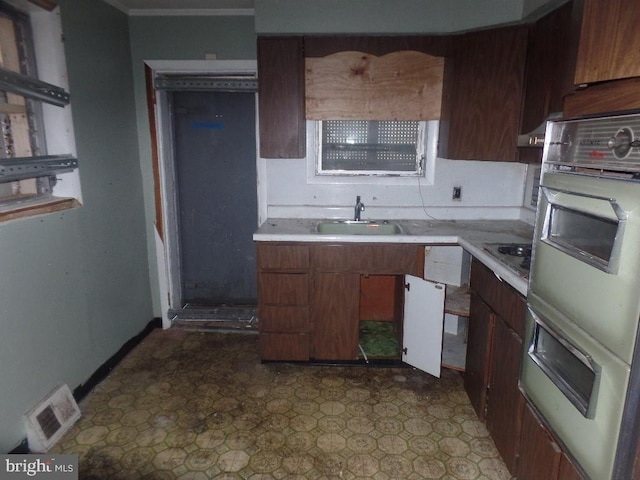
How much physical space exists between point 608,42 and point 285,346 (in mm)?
2296

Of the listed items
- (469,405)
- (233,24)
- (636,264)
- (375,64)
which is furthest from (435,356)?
(233,24)

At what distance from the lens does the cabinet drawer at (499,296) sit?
171 centimetres

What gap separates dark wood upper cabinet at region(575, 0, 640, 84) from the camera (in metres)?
1.08

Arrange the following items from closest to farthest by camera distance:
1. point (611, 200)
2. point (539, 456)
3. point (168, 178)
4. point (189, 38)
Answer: point (611, 200)
point (539, 456)
point (189, 38)
point (168, 178)

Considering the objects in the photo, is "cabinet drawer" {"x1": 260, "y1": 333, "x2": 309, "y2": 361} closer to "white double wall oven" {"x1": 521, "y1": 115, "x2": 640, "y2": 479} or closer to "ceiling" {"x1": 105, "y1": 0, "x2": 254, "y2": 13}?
"white double wall oven" {"x1": 521, "y1": 115, "x2": 640, "y2": 479}

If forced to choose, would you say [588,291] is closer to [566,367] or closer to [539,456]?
[566,367]

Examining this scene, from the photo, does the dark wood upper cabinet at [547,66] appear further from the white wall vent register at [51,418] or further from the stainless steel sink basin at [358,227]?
the white wall vent register at [51,418]

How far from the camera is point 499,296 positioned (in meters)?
1.93

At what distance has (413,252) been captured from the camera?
8.50 ft

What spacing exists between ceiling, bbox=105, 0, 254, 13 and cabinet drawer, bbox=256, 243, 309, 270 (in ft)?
5.34

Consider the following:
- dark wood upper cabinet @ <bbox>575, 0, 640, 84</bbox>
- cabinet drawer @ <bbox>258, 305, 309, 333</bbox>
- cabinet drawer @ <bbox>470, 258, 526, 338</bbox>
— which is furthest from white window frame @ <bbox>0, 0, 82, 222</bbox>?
dark wood upper cabinet @ <bbox>575, 0, 640, 84</bbox>

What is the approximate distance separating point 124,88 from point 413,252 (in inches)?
91.0

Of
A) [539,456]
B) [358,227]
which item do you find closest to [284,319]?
[358,227]

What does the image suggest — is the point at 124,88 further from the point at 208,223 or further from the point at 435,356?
the point at 435,356
